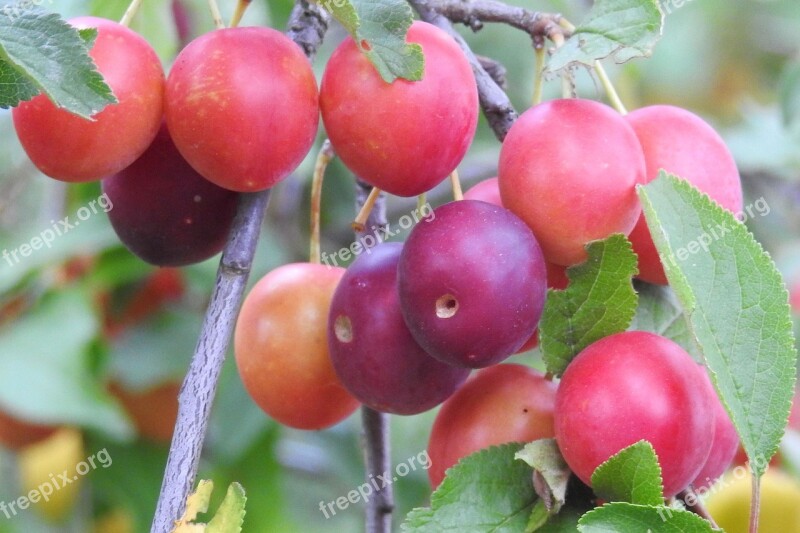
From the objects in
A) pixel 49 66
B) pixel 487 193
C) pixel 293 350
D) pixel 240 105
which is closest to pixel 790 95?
pixel 487 193

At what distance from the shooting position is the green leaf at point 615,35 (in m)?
0.80

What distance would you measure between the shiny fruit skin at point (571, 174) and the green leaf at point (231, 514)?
1.07 ft

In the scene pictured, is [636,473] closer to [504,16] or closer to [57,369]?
[504,16]

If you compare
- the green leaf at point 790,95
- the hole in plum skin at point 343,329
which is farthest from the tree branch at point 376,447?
the green leaf at point 790,95

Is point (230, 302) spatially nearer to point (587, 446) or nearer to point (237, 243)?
point (237, 243)

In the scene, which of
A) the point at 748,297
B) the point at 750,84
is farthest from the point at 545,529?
the point at 750,84

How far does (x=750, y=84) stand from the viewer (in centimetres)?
313

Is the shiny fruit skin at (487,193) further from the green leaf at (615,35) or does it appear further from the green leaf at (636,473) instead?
the green leaf at (636,473)

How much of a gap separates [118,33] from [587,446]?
52 centimetres

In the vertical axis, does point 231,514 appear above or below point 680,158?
below

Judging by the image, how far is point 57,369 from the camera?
5.13 ft

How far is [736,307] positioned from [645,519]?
192mm

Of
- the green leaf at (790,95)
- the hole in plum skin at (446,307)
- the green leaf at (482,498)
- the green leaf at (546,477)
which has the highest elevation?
the hole in plum skin at (446,307)

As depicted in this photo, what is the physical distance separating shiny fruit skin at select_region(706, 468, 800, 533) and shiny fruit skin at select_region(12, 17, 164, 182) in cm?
108
